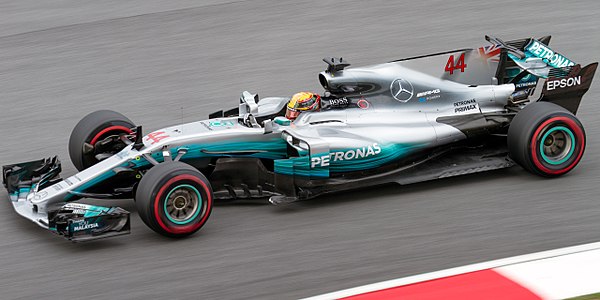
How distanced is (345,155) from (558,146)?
6.53 feet

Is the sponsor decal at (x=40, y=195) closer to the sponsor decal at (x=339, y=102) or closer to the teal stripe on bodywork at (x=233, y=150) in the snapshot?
the teal stripe on bodywork at (x=233, y=150)

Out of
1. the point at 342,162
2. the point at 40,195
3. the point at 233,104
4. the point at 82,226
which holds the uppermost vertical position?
the point at 233,104

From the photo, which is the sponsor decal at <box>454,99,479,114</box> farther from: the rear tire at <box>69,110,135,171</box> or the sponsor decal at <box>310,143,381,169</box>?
the rear tire at <box>69,110,135,171</box>

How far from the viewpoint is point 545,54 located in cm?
924

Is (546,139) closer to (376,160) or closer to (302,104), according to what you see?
(376,160)

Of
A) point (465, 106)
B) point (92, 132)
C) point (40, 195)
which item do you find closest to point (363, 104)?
point (465, 106)

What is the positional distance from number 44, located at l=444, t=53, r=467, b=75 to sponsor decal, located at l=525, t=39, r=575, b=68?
69cm

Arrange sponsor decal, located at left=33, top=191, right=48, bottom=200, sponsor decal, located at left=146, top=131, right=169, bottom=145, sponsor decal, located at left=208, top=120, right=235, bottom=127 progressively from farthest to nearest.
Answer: sponsor decal, located at left=208, top=120, right=235, bottom=127, sponsor decal, located at left=146, top=131, right=169, bottom=145, sponsor decal, located at left=33, top=191, right=48, bottom=200

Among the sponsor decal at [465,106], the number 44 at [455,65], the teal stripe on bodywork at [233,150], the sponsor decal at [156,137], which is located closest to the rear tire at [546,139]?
the sponsor decal at [465,106]

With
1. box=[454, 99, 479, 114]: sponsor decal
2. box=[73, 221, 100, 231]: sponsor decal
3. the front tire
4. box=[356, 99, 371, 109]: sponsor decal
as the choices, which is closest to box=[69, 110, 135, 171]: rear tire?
the front tire

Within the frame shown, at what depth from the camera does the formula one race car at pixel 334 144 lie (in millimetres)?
7480

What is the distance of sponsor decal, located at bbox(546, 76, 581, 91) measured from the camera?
8844 millimetres

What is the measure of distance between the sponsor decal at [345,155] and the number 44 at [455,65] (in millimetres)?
1307

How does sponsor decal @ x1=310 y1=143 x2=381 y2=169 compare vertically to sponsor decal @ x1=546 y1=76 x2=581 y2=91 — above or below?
below
